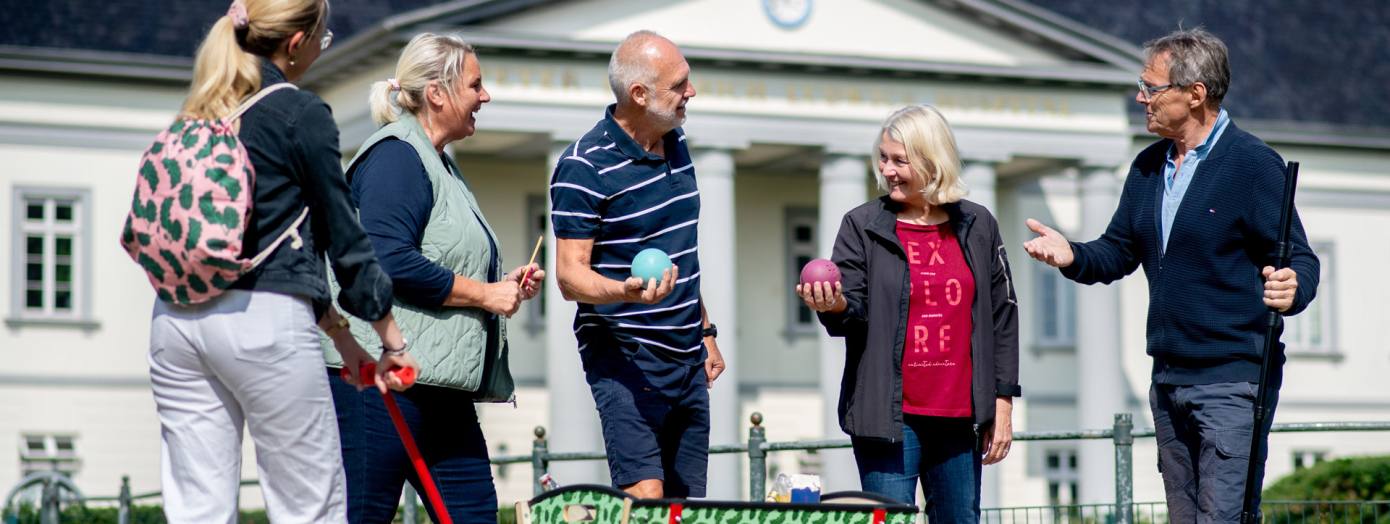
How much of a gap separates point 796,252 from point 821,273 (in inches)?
1174

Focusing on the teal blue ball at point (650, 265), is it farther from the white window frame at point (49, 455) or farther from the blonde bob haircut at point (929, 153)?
the white window frame at point (49, 455)

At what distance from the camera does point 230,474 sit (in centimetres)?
544

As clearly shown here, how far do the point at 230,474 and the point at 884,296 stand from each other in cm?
242

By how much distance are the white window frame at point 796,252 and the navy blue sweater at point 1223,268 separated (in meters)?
28.9

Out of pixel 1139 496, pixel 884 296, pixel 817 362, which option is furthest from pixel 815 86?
pixel 884 296

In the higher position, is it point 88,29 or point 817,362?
point 88,29

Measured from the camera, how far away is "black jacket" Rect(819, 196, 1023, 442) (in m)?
6.96

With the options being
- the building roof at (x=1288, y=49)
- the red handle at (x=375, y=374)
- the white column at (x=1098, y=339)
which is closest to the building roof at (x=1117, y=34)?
the building roof at (x=1288, y=49)

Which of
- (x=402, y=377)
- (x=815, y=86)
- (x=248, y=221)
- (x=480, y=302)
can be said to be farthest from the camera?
(x=815, y=86)

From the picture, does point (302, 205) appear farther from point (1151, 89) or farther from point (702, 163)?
point (702, 163)

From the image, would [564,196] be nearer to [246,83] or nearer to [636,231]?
[636,231]

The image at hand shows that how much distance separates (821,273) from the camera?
664 centimetres

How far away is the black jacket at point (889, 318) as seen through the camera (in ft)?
22.8

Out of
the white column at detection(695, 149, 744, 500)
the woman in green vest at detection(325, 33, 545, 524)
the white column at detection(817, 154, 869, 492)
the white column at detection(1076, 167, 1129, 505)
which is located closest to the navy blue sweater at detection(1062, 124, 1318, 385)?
the woman in green vest at detection(325, 33, 545, 524)
